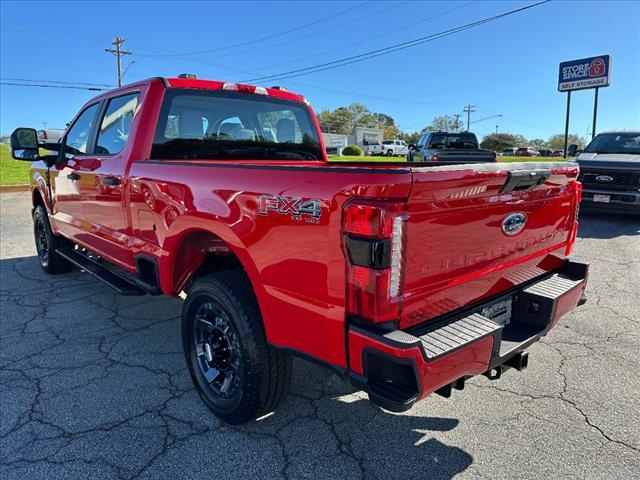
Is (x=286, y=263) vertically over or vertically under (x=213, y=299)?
over

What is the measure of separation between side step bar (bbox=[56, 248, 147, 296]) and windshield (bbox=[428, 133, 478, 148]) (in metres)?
13.0

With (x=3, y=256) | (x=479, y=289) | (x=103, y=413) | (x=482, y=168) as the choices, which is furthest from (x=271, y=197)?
(x=3, y=256)

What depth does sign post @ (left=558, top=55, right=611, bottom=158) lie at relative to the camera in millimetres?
31922

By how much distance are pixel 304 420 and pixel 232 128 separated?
242 cm

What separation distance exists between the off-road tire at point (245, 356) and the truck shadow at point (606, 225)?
7417 mm

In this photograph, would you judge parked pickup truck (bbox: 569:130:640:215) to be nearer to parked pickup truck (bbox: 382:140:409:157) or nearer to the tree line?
parked pickup truck (bbox: 382:140:409:157)

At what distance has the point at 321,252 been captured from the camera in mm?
1990

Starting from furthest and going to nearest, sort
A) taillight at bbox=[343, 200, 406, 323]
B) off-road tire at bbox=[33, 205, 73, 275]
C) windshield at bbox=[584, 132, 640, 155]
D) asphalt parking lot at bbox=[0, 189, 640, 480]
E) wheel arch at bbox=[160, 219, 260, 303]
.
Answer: windshield at bbox=[584, 132, 640, 155] → off-road tire at bbox=[33, 205, 73, 275] → wheel arch at bbox=[160, 219, 260, 303] → asphalt parking lot at bbox=[0, 189, 640, 480] → taillight at bbox=[343, 200, 406, 323]

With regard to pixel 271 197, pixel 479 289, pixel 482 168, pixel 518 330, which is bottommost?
pixel 518 330

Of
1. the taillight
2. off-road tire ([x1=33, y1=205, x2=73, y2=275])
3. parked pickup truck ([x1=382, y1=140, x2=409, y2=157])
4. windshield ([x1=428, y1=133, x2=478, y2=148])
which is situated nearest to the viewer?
the taillight

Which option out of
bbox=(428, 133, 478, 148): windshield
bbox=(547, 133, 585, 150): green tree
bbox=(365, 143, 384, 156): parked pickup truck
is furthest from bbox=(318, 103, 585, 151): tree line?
bbox=(428, 133, 478, 148): windshield

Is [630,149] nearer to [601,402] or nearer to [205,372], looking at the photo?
[601,402]

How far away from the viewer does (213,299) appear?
8.79 ft

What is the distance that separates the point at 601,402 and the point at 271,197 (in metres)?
2.49
